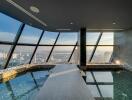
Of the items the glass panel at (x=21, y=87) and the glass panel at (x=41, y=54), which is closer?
the glass panel at (x=21, y=87)

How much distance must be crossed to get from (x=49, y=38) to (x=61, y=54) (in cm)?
182

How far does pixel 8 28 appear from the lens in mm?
10820

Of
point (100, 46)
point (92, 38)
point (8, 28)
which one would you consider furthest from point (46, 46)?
point (100, 46)

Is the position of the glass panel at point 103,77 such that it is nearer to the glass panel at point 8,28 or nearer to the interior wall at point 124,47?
the interior wall at point 124,47

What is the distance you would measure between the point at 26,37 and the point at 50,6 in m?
6.11

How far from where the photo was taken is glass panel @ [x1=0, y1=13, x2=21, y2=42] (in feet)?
32.3

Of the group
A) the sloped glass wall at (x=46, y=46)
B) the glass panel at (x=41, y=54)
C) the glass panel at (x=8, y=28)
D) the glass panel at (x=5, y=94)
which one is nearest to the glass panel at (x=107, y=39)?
the sloped glass wall at (x=46, y=46)

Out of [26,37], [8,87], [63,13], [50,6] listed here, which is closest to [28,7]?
[50,6]

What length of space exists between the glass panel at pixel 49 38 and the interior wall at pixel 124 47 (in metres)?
4.77

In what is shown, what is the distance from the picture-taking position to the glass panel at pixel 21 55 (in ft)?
38.0

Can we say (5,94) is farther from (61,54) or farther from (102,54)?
(102,54)

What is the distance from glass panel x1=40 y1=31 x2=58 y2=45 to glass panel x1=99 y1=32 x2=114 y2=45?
361cm

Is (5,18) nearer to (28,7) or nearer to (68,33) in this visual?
(28,7)

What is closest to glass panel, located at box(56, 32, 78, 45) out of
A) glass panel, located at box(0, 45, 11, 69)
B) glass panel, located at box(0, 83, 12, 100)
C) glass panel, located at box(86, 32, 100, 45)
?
glass panel, located at box(86, 32, 100, 45)
